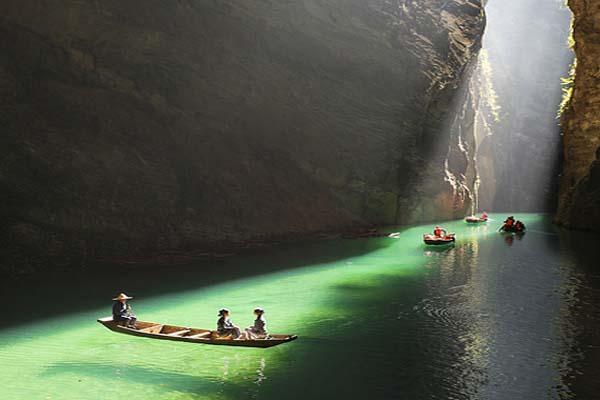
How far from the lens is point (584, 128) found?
53.7 m

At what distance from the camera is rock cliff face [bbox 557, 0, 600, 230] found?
4703 centimetres

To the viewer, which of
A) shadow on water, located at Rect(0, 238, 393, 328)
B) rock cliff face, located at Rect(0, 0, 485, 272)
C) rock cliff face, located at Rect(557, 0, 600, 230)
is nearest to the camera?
shadow on water, located at Rect(0, 238, 393, 328)

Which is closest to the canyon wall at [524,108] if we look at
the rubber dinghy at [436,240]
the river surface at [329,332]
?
the rubber dinghy at [436,240]

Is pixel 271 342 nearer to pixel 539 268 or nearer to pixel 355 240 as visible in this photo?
pixel 539 268

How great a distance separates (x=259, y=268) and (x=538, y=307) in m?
15.4

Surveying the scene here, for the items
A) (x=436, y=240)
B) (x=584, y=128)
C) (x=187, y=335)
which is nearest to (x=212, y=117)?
(x=436, y=240)

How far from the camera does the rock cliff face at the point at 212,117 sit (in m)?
32.7

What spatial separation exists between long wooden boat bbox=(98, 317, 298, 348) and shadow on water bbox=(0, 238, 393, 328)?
4265mm

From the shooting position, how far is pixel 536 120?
3824 inches

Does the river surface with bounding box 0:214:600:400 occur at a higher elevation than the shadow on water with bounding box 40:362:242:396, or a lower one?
higher

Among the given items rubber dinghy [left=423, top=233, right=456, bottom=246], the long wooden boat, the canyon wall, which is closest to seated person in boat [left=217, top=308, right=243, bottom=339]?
the long wooden boat

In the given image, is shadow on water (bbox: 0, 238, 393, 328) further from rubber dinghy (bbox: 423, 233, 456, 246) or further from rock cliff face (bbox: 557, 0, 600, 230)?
rock cliff face (bbox: 557, 0, 600, 230)

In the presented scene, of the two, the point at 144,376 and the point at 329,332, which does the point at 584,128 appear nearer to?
the point at 329,332

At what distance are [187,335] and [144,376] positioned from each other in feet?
8.27
